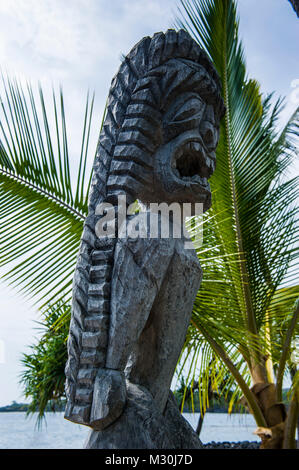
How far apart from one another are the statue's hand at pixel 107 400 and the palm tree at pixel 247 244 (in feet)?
6.09

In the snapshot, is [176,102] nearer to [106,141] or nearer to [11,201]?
[106,141]

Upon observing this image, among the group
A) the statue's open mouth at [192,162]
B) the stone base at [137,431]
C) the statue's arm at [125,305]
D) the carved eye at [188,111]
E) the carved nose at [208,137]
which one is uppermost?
the carved eye at [188,111]

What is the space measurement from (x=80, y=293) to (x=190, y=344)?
2.31 metres

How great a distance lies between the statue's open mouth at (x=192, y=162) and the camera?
1.82 m

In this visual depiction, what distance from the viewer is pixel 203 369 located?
356cm

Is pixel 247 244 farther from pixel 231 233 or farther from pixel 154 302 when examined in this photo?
pixel 154 302

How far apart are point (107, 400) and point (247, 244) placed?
257 cm

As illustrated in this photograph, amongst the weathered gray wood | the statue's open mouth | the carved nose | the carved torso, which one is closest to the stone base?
the weathered gray wood

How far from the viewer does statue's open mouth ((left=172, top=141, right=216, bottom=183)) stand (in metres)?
1.82

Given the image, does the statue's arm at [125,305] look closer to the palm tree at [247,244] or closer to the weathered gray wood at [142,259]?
the weathered gray wood at [142,259]

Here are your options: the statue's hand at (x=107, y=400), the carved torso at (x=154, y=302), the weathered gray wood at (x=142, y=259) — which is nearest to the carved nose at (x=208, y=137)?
the weathered gray wood at (x=142, y=259)

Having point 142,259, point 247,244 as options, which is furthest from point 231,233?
point 142,259

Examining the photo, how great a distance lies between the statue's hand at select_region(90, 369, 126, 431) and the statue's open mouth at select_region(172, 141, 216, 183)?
904 mm

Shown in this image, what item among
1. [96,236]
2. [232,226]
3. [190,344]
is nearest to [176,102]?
[96,236]
